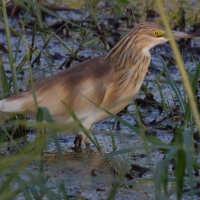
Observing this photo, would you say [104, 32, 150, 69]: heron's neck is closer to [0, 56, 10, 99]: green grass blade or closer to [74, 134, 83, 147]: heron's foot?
[74, 134, 83, 147]: heron's foot

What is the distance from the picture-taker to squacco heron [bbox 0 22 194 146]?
Answer: 3793mm

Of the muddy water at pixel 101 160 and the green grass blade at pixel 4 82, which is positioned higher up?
the green grass blade at pixel 4 82

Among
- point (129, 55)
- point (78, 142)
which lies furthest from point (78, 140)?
point (129, 55)

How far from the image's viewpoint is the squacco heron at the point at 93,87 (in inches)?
149

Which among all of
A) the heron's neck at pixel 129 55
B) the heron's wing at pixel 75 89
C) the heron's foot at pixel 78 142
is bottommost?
the heron's foot at pixel 78 142

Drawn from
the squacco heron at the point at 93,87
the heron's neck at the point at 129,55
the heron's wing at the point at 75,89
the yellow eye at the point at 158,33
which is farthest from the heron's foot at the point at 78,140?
the yellow eye at the point at 158,33

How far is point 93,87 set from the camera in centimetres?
384

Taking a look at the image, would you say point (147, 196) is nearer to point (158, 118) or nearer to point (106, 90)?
point (106, 90)

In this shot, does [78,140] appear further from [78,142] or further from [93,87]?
[93,87]

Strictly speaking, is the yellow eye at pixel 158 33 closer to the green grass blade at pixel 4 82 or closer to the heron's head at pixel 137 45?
the heron's head at pixel 137 45

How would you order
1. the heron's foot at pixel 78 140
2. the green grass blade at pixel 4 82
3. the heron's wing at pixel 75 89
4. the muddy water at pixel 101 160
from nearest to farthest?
the muddy water at pixel 101 160, the green grass blade at pixel 4 82, the heron's wing at pixel 75 89, the heron's foot at pixel 78 140

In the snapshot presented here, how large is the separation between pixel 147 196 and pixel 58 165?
2.11 feet

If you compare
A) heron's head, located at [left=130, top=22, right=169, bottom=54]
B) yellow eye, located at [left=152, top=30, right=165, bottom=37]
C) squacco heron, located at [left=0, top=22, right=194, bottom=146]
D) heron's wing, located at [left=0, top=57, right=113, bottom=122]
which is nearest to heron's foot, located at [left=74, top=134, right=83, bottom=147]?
squacco heron, located at [left=0, top=22, right=194, bottom=146]

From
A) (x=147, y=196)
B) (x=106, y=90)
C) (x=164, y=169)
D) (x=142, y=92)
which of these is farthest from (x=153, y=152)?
(x=164, y=169)
